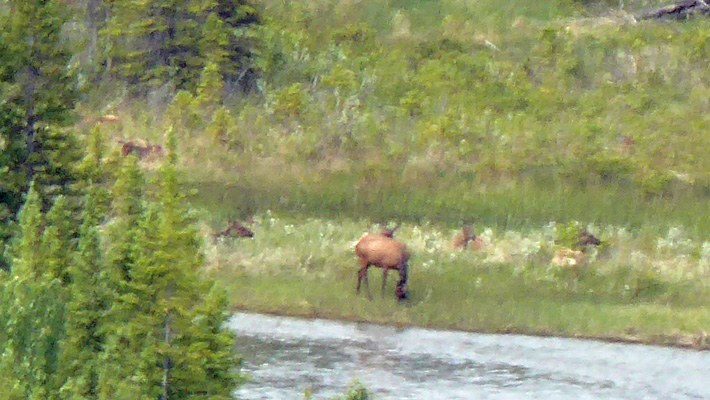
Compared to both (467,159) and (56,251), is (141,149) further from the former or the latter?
(56,251)

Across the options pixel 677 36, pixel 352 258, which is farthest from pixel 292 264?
pixel 677 36

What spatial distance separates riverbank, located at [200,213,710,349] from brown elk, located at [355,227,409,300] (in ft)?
0.83

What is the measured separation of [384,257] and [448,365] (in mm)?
2966

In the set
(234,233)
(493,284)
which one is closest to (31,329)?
(493,284)

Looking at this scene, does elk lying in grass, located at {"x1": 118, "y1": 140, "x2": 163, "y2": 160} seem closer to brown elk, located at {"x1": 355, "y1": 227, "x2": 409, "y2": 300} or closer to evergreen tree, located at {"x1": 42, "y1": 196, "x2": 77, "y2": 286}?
brown elk, located at {"x1": 355, "y1": 227, "x2": 409, "y2": 300}

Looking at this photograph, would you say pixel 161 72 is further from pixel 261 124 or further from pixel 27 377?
pixel 27 377

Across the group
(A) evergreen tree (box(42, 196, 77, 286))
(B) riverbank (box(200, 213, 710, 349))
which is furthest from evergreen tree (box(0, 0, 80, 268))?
(A) evergreen tree (box(42, 196, 77, 286))

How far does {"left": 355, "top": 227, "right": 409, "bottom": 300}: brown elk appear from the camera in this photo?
18359 mm

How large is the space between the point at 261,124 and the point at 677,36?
1282cm

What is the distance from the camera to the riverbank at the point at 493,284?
58.3ft

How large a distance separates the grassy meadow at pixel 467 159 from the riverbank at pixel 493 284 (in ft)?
0.15

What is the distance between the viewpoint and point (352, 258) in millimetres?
20156

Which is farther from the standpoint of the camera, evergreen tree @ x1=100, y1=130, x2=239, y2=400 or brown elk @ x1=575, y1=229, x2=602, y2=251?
brown elk @ x1=575, y1=229, x2=602, y2=251

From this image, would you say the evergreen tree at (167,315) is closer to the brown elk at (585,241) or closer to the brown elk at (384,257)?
the brown elk at (384,257)
